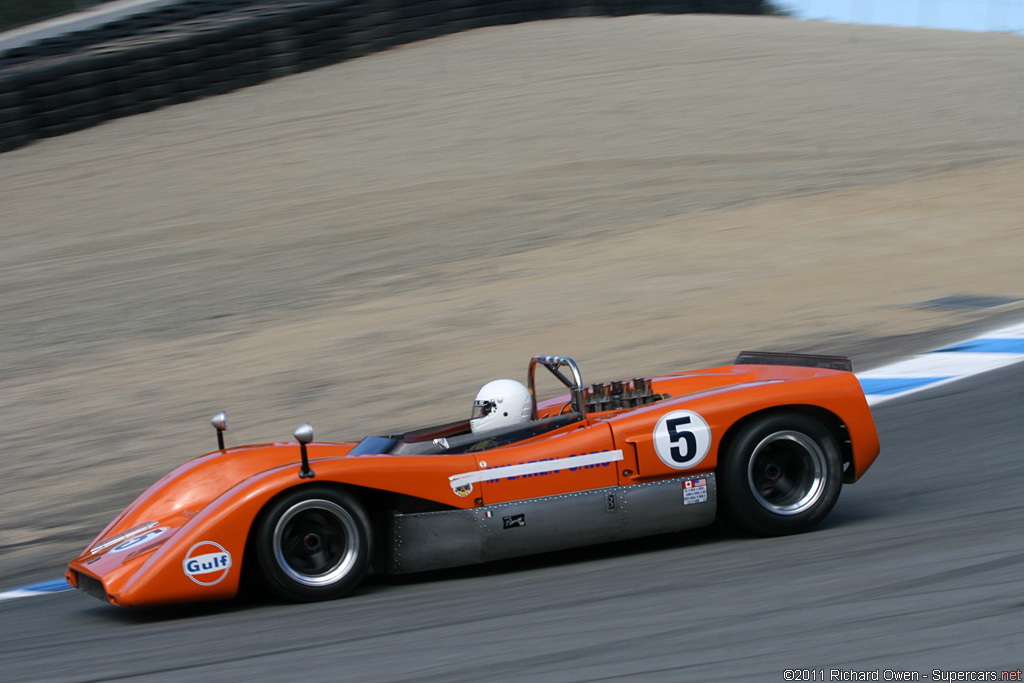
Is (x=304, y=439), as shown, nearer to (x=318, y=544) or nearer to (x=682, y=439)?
(x=318, y=544)

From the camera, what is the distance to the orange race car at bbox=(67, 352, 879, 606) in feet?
14.7

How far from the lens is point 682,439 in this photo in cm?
489

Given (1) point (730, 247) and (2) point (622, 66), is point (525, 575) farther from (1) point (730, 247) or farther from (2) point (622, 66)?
(2) point (622, 66)

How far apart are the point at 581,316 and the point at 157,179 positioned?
335 inches

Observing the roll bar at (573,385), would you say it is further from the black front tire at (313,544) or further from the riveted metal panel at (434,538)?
the black front tire at (313,544)

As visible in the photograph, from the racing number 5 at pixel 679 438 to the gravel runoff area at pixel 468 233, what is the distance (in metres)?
3.17

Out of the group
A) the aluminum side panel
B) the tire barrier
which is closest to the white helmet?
the aluminum side panel

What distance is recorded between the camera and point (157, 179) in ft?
53.4

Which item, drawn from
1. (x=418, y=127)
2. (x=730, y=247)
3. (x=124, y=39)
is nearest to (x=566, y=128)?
(x=418, y=127)

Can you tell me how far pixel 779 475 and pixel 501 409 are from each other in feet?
4.23

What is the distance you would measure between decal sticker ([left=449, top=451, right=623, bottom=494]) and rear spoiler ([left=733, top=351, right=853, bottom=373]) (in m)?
1.25

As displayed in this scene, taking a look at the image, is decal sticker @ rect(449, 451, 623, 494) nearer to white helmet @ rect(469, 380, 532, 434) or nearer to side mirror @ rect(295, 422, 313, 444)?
white helmet @ rect(469, 380, 532, 434)

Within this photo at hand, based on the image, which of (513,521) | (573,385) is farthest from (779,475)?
(513,521)

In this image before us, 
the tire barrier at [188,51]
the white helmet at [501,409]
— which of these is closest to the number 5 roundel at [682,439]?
the white helmet at [501,409]
